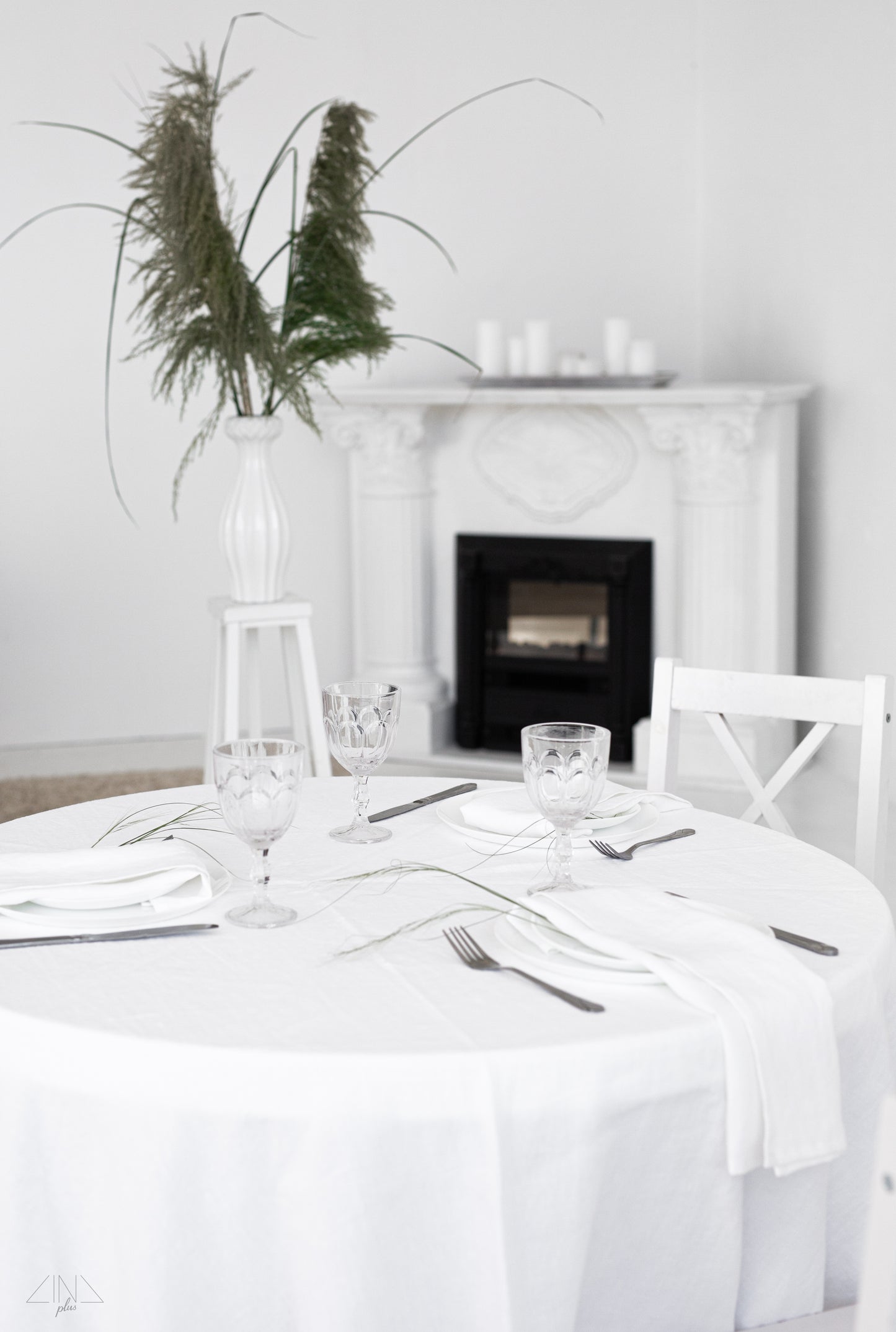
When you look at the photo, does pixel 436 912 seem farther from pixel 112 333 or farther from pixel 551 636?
A: pixel 112 333

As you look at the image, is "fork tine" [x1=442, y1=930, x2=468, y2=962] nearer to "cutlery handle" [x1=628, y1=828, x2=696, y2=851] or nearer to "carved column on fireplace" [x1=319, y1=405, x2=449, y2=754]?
"cutlery handle" [x1=628, y1=828, x2=696, y2=851]

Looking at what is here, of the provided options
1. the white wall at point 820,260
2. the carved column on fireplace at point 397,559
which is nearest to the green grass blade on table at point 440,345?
the carved column on fireplace at point 397,559

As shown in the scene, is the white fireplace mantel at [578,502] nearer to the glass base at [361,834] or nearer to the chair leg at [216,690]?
the chair leg at [216,690]

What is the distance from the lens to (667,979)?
1113mm

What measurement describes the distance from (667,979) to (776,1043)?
10 centimetres

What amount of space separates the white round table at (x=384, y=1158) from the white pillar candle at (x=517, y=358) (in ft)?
11.5

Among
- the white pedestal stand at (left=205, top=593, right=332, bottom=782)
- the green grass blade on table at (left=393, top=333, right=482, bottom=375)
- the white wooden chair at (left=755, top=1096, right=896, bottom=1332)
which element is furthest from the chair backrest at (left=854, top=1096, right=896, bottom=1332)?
the white pedestal stand at (left=205, top=593, right=332, bottom=782)

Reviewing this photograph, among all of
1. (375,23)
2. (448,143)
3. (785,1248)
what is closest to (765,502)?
(448,143)

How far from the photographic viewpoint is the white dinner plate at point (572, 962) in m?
1.14

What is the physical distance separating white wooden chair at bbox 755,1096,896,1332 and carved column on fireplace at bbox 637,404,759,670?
3.50 meters

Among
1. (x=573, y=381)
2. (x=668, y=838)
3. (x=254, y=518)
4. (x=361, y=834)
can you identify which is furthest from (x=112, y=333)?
(x=668, y=838)

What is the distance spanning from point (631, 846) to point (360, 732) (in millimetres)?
320

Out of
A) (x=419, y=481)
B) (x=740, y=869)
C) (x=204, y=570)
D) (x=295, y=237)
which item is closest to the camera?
(x=740, y=869)

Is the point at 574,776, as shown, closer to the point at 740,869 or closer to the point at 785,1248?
the point at 740,869
